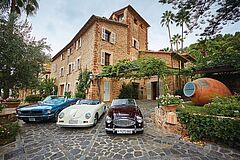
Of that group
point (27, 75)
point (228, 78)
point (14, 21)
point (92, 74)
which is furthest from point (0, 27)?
point (228, 78)

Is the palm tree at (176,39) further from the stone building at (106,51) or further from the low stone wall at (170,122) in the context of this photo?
the low stone wall at (170,122)

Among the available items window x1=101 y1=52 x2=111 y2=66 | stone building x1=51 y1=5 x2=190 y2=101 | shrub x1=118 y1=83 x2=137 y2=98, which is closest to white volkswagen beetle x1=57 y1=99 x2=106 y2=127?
stone building x1=51 y1=5 x2=190 y2=101

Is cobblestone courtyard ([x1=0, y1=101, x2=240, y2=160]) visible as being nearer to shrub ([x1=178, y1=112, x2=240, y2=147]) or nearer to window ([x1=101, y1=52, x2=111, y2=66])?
shrub ([x1=178, y1=112, x2=240, y2=147])

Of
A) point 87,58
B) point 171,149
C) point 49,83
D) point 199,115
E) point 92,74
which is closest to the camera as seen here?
point 171,149

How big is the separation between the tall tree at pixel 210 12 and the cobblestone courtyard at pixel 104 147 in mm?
3759

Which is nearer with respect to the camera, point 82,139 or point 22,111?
point 82,139

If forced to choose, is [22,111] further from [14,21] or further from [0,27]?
[14,21]

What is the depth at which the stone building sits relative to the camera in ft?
46.1

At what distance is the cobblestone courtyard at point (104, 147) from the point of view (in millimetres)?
3736

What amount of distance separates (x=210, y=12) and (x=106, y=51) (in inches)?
438

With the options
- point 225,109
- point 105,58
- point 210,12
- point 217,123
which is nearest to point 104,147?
point 217,123

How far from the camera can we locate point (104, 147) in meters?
4.29

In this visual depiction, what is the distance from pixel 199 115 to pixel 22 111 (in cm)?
735

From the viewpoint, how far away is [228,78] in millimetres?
9969
